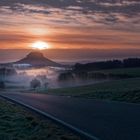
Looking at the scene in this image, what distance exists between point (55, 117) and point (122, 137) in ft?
20.0

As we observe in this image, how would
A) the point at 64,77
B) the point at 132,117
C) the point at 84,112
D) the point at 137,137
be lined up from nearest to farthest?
the point at 137,137 < the point at 132,117 < the point at 84,112 < the point at 64,77

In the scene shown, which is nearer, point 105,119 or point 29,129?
point 29,129

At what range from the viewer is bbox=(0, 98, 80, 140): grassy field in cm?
1702

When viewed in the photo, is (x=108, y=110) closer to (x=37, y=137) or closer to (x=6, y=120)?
(x=6, y=120)

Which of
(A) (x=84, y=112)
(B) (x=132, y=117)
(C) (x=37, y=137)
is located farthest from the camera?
(A) (x=84, y=112)

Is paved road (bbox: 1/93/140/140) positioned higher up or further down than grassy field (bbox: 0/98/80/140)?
higher up

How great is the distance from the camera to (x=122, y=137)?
51.8 ft

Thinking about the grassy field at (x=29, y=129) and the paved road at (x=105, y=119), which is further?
the grassy field at (x=29, y=129)

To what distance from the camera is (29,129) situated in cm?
1906

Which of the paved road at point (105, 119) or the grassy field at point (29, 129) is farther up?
the paved road at point (105, 119)

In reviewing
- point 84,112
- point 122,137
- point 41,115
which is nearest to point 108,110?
point 84,112

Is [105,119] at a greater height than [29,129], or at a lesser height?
greater

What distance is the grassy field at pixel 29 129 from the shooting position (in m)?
17.0

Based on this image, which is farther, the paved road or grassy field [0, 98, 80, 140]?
grassy field [0, 98, 80, 140]
